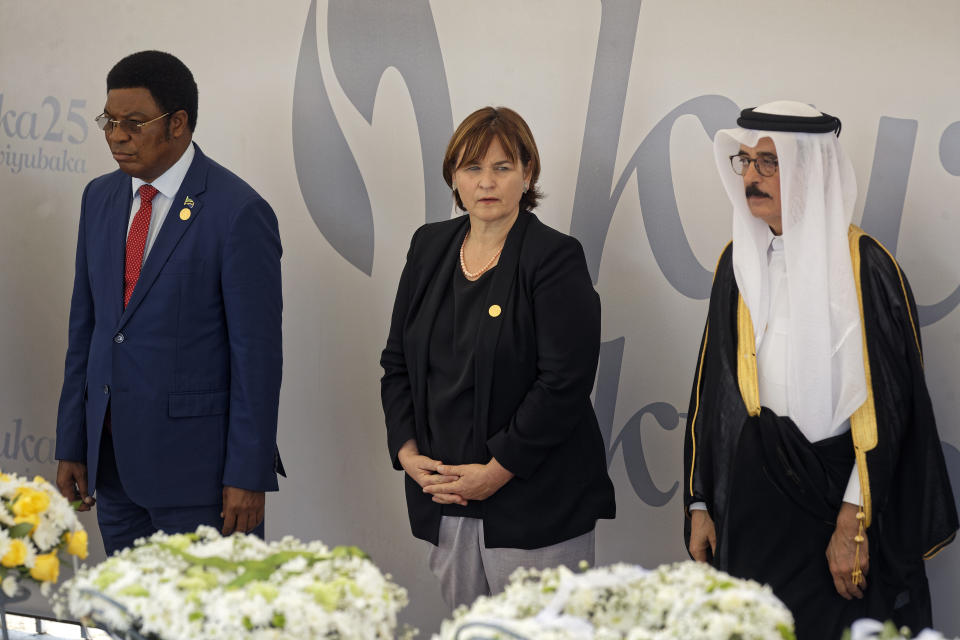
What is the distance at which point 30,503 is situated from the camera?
1.96m

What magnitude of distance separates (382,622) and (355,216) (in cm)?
236

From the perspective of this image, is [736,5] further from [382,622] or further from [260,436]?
[382,622]

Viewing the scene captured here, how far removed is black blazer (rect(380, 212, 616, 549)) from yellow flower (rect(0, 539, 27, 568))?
1215 mm

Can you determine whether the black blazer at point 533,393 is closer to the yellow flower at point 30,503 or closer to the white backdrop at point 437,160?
the white backdrop at point 437,160

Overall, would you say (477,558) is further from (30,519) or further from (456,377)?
(30,519)

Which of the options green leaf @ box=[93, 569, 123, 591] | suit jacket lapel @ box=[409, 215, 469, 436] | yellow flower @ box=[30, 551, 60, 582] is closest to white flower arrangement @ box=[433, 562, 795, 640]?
green leaf @ box=[93, 569, 123, 591]

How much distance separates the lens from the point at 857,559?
2.63m

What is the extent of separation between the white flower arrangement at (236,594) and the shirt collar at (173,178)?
152 cm

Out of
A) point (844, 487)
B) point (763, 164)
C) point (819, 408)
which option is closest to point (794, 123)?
point (763, 164)

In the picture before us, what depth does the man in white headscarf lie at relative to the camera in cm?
264

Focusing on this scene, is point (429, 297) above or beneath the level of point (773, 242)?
beneath

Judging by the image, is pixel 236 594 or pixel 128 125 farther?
pixel 128 125

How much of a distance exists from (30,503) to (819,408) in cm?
182

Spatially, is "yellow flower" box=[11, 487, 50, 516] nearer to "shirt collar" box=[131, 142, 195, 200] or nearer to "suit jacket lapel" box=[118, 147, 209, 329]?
"suit jacket lapel" box=[118, 147, 209, 329]
